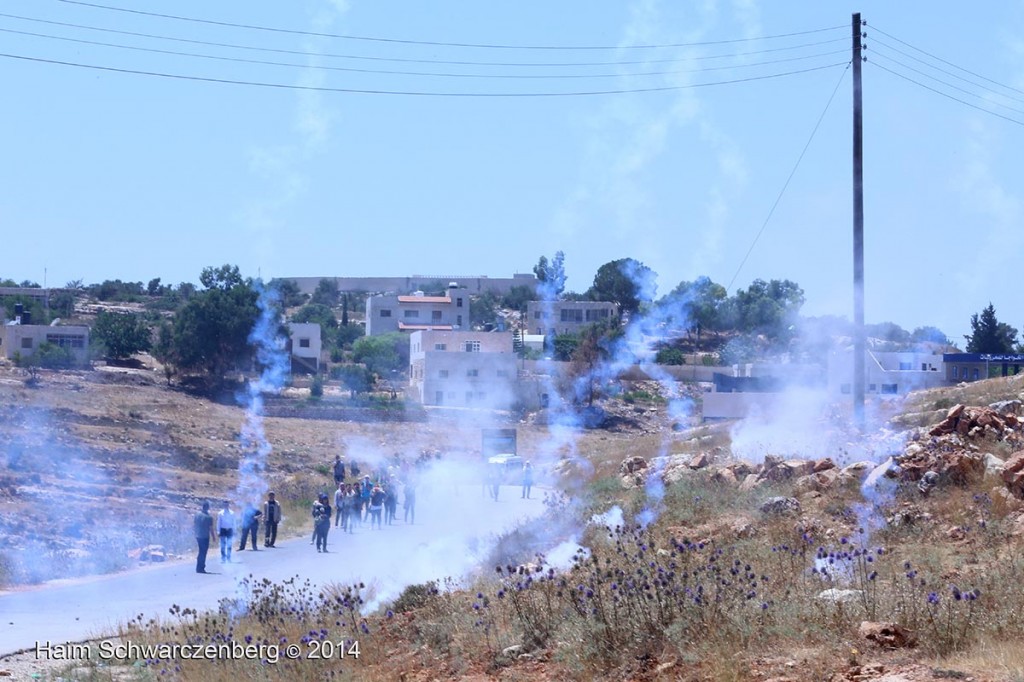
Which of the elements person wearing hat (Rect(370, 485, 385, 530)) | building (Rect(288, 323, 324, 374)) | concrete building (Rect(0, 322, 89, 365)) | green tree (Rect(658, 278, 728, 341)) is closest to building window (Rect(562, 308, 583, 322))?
green tree (Rect(658, 278, 728, 341))

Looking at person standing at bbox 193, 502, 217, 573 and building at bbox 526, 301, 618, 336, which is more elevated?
building at bbox 526, 301, 618, 336

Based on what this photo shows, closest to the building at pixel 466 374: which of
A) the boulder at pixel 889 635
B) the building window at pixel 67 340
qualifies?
the building window at pixel 67 340

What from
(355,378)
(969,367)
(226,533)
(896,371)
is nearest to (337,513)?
(226,533)

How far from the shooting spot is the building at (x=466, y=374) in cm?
6912

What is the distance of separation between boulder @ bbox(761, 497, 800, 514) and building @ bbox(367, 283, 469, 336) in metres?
84.0

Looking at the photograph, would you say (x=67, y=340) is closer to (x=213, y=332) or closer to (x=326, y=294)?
(x=213, y=332)

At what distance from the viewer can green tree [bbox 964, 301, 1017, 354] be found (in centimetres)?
8006

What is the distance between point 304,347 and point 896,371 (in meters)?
43.5

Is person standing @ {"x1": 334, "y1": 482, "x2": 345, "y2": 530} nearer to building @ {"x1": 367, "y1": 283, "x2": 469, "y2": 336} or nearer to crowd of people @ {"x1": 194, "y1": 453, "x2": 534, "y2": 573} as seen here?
crowd of people @ {"x1": 194, "y1": 453, "x2": 534, "y2": 573}

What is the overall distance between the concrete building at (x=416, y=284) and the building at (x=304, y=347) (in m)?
52.9

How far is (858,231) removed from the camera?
84.3 feet

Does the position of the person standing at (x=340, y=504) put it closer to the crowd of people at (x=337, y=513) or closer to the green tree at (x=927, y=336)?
the crowd of people at (x=337, y=513)

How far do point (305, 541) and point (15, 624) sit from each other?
35.4 ft

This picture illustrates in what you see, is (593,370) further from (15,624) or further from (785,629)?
(785,629)
